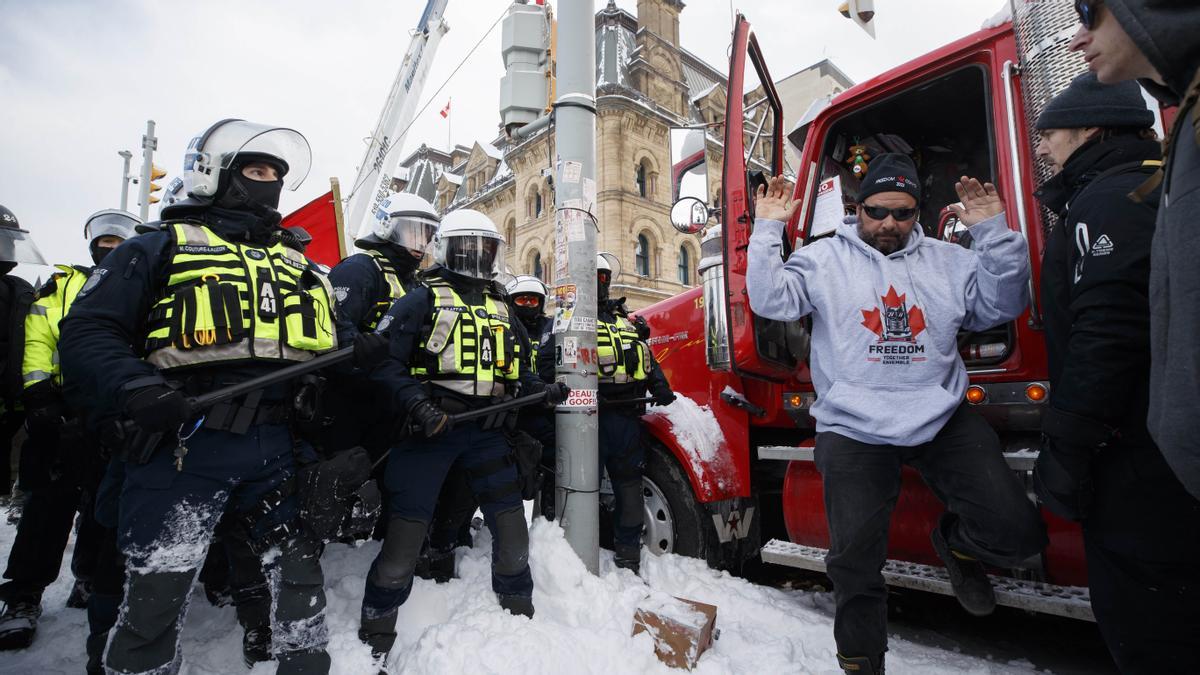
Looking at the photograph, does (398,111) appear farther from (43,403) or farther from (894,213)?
(894,213)

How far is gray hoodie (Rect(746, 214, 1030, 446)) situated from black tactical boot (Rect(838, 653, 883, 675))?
79 cm

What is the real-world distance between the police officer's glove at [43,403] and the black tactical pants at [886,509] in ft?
13.6

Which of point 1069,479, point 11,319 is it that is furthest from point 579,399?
point 11,319

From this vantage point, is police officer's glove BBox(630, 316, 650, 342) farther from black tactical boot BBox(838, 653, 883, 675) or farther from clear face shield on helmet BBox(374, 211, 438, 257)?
black tactical boot BBox(838, 653, 883, 675)

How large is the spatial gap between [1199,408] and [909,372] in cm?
131

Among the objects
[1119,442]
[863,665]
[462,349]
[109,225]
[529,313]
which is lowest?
[863,665]

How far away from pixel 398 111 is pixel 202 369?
936 centimetres

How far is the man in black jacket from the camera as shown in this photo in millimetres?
1450

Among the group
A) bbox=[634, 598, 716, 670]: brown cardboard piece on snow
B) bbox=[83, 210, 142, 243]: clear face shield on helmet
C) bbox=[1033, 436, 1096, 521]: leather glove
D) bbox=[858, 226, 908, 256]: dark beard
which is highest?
bbox=[83, 210, 142, 243]: clear face shield on helmet

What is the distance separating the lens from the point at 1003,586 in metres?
2.38

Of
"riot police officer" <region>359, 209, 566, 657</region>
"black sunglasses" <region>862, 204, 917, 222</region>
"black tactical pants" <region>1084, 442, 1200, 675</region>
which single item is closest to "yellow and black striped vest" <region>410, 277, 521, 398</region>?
"riot police officer" <region>359, 209, 566, 657</region>

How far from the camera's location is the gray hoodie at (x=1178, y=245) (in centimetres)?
99

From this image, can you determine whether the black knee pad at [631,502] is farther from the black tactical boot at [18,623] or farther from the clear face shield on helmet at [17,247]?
the clear face shield on helmet at [17,247]

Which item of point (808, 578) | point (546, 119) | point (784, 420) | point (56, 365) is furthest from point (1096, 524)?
point (56, 365)
